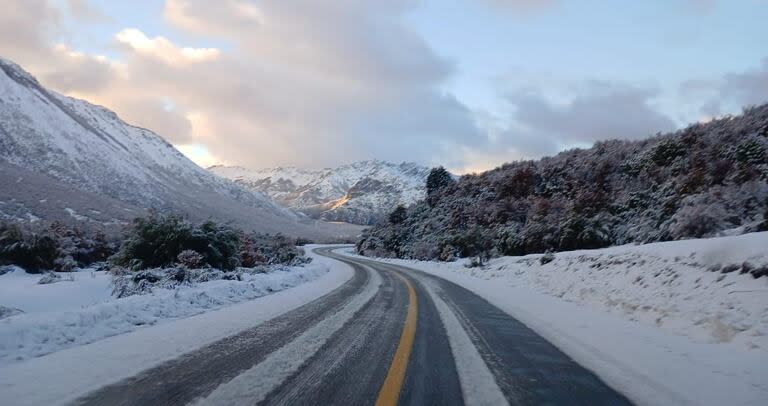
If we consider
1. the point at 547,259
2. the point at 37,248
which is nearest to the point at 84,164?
the point at 37,248

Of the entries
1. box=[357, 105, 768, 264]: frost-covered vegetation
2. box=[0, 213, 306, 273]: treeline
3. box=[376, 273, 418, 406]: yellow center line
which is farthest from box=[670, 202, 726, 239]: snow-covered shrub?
box=[0, 213, 306, 273]: treeline

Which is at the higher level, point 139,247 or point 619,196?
point 619,196

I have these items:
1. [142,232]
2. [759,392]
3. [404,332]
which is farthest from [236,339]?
[142,232]

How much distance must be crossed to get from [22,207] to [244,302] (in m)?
78.2

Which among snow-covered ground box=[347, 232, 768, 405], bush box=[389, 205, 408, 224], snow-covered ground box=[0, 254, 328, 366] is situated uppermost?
bush box=[389, 205, 408, 224]

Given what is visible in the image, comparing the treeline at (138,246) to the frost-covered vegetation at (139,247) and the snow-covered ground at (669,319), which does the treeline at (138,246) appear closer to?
the frost-covered vegetation at (139,247)

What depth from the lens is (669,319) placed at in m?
7.47

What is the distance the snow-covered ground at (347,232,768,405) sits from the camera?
4.59 metres

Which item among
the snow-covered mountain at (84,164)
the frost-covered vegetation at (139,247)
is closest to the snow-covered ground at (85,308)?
the frost-covered vegetation at (139,247)

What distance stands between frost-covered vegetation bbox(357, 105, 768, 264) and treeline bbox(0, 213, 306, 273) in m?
13.8

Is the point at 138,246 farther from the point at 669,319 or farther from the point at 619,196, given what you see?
the point at 619,196

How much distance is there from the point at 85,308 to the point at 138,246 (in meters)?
10.3

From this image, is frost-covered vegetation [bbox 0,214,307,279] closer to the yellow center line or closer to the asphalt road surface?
the asphalt road surface

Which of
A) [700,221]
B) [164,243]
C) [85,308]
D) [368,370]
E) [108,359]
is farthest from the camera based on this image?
[164,243]
